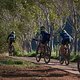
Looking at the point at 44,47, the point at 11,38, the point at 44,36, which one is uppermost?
the point at 11,38

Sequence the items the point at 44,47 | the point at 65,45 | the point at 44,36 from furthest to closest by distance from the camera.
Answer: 1. the point at 44,47
2. the point at 65,45
3. the point at 44,36

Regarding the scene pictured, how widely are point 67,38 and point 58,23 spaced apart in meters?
20.5

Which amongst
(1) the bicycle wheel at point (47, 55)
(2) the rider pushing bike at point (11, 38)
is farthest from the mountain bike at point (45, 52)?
(2) the rider pushing bike at point (11, 38)

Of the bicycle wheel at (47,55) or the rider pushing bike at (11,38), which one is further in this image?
the rider pushing bike at (11,38)

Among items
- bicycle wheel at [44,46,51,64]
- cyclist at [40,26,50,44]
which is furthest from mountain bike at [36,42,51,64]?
cyclist at [40,26,50,44]

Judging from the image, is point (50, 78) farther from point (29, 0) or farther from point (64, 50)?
point (29, 0)

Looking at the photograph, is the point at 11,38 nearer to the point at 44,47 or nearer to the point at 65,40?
the point at 44,47

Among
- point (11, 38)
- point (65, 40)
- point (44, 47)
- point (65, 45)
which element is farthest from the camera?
point (11, 38)

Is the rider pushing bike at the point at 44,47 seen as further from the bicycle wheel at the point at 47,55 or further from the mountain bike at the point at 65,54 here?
the mountain bike at the point at 65,54

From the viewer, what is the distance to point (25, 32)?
152 feet

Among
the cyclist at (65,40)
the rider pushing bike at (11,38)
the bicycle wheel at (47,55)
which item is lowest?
the bicycle wheel at (47,55)

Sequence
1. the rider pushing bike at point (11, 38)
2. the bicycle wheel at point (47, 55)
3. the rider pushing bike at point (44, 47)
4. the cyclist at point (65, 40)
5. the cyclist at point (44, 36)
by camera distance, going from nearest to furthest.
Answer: the cyclist at point (65, 40) → the cyclist at point (44, 36) → the rider pushing bike at point (44, 47) → the bicycle wheel at point (47, 55) → the rider pushing bike at point (11, 38)

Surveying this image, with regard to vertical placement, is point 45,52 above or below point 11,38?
below

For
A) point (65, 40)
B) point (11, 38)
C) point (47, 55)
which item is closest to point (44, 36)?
point (65, 40)
